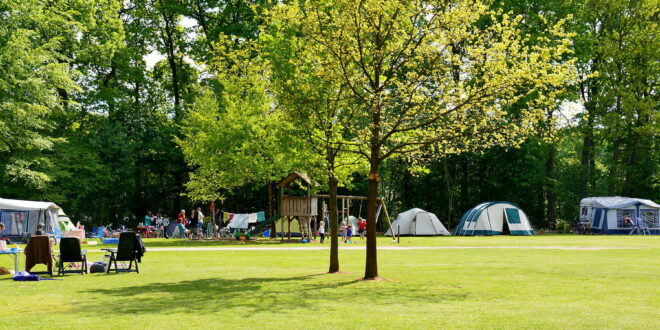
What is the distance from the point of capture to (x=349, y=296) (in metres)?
12.9

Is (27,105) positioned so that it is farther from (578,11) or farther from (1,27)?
(578,11)

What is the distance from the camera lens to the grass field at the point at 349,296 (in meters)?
9.91

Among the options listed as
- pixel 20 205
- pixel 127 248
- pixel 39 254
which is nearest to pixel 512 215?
pixel 20 205

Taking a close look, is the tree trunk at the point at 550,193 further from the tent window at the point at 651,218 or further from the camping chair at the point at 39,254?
the camping chair at the point at 39,254

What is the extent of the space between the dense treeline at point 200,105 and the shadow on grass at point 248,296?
2948 centimetres

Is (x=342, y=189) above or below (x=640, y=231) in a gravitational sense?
above

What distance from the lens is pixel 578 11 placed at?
156ft

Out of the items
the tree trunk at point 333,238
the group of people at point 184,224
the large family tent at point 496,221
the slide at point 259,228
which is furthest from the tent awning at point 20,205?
the large family tent at point 496,221

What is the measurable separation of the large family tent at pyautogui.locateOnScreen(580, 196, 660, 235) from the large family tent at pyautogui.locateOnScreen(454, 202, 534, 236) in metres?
4.96

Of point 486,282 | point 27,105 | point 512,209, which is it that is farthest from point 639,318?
point 512,209

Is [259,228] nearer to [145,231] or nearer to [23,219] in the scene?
[145,231]

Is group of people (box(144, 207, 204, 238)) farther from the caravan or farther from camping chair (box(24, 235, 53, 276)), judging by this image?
camping chair (box(24, 235, 53, 276))

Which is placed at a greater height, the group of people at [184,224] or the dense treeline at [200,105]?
the dense treeline at [200,105]

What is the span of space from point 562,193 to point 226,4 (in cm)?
2780
